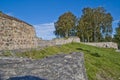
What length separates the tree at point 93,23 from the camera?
9438cm

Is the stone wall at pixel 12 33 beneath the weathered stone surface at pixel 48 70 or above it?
above

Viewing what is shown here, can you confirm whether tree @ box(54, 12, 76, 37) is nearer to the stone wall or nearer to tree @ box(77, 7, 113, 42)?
tree @ box(77, 7, 113, 42)

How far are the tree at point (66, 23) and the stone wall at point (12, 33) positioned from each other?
63395mm

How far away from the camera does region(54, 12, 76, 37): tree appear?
9244cm

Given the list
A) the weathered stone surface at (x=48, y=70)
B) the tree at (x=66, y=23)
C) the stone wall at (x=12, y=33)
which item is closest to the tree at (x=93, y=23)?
the tree at (x=66, y=23)

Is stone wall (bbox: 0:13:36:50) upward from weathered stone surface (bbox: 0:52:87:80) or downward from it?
upward

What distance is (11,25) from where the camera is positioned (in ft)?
81.0

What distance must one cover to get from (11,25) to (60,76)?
20.4 metres

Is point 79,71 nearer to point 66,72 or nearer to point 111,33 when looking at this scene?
point 66,72

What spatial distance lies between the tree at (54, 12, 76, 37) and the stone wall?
6340 centimetres

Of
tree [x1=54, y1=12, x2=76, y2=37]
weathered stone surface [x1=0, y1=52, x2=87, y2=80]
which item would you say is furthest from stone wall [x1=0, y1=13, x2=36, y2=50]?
tree [x1=54, y1=12, x2=76, y2=37]

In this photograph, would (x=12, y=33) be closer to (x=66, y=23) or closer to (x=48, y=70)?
(x=48, y=70)

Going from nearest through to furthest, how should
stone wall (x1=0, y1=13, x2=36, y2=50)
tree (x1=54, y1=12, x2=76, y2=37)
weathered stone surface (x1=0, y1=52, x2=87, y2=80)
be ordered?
weathered stone surface (x1=0, y1=52, x2=87, y2=80) → stone wall (x1=0, y1=13, x2=36, y2=50) → tree (x1=54, y1=12, x2=76, y2=37)

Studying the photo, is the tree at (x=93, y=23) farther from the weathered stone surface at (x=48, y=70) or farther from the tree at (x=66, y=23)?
the weathered stone surface at (x=48, y=70)
